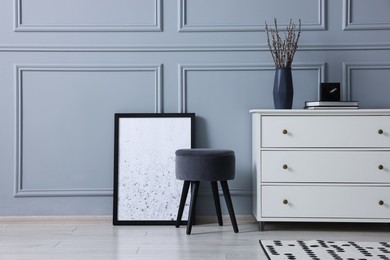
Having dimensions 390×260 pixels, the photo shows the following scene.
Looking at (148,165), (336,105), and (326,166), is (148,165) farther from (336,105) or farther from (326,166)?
(336,105)

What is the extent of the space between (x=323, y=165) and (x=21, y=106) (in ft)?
6.05

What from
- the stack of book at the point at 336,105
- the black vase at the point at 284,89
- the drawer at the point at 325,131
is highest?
the black vase at the point at 284,89

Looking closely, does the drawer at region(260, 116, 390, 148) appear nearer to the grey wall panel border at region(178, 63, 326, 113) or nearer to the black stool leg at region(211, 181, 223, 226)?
the black stool leg at region(211, 181, 223, 226)

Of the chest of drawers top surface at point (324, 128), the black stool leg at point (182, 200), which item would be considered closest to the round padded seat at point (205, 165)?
the black stool leg at point (182, 200)

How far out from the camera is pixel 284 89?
290 centimetres

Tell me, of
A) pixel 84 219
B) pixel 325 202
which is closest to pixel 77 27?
pixel 84 219

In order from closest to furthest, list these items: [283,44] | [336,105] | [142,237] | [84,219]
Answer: [142,237], [336,105], [283,44], [84,219]

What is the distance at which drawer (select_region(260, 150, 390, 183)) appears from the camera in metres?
2.71

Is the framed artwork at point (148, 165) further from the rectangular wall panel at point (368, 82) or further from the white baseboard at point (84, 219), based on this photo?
the rectangular wall panel at point (368, 82)

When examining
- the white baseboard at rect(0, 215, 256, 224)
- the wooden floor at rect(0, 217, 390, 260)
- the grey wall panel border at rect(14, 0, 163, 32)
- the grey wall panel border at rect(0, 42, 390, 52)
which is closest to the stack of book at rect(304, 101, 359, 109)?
the grey wall panel border at rect(0, 42, 390, 52)

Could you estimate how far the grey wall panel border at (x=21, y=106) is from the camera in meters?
3.12

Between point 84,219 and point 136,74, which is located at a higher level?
point 136,74

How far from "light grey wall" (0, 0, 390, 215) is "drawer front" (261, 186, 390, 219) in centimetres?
40

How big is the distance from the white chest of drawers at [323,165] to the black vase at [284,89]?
179mm
